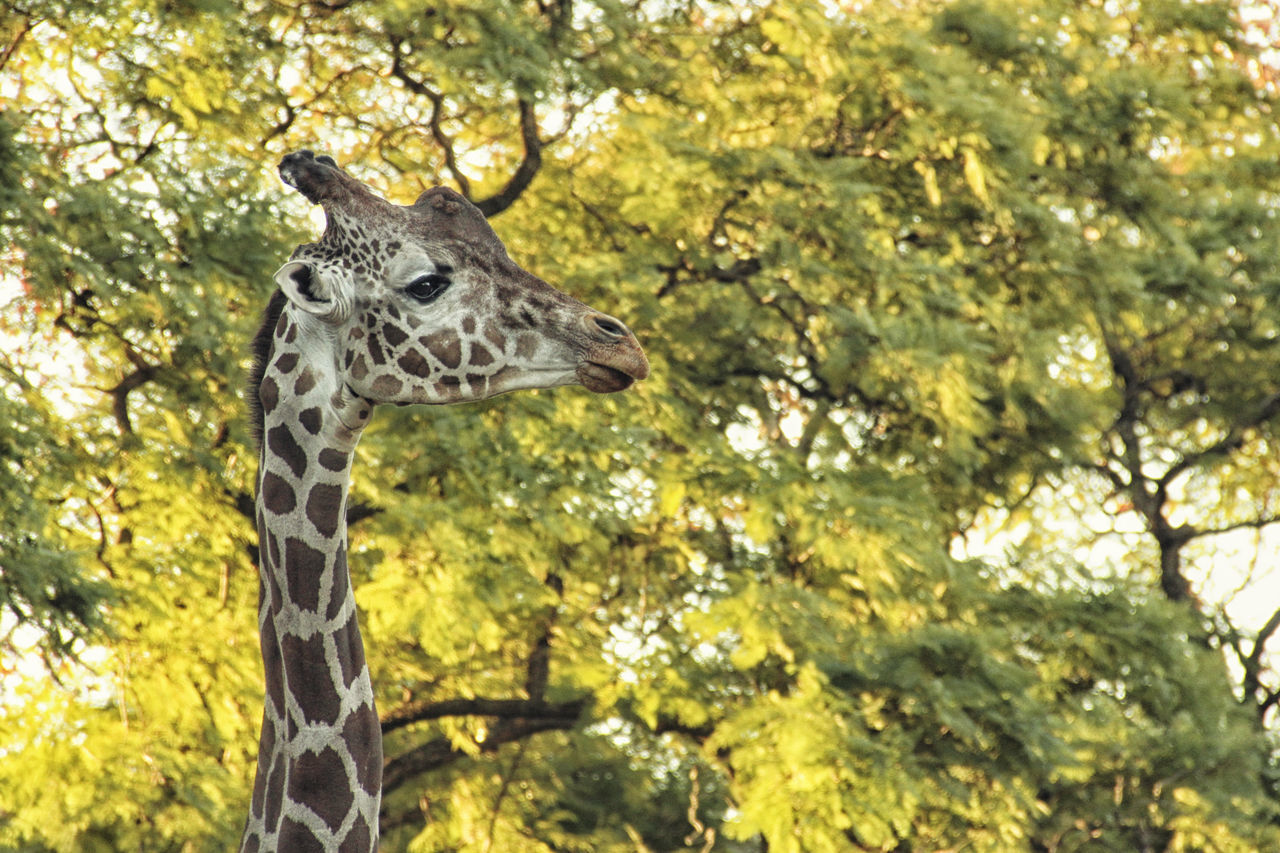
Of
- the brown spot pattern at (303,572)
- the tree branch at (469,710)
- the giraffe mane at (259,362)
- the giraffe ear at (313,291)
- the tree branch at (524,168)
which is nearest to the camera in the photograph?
the giraffe ear at (313,291)

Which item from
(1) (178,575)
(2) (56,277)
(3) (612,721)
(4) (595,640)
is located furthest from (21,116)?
(3) (612,721)

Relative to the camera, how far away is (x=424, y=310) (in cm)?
410

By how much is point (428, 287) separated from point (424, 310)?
0.07m

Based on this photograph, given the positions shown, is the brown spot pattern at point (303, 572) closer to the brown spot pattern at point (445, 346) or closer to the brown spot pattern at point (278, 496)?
the brown spot pattern at point (278, 496)

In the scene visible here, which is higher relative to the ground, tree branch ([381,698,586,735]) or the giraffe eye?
tree branch ([381,698,586,735])

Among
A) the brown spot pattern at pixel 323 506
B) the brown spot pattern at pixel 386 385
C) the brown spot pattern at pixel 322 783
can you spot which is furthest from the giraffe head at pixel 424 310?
the brown spot pattern at pixel 322 783

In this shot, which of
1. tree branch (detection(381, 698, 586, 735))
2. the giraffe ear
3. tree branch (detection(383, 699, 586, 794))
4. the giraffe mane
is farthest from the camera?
tree branch (detection(383, 699, 586, 794))

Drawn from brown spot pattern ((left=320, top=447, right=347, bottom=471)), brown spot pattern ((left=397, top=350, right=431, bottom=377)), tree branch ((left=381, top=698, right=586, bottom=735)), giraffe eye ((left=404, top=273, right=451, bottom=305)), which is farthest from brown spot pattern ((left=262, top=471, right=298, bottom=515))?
tree branch ((left=381, top=698, right=586, bottom=735))

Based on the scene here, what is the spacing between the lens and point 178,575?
1107 centimetres

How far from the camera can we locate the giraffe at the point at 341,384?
3.96 meters

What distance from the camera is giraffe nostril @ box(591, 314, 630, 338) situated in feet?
12.9

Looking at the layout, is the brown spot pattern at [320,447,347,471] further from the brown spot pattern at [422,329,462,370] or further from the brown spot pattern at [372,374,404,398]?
the brown spot pattern at [422,329,462,370]

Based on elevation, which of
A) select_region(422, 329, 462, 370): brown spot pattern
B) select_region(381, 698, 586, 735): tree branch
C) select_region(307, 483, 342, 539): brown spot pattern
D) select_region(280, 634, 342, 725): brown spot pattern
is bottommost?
select_region(280, 634, 342, 725): brown spot pattern

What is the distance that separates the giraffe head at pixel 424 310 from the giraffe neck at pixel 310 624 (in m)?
0.12
